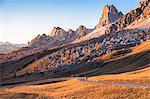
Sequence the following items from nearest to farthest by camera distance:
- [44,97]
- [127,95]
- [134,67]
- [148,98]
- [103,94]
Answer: [148,98] → [127,95] → [103,94] → [44,97] → [134,67]

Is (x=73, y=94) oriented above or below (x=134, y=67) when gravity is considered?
below

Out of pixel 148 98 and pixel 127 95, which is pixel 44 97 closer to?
pixel 127 95

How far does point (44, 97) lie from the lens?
78.1 metres

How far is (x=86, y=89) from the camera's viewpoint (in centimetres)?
7475

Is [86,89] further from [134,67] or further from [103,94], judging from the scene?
[134,67]

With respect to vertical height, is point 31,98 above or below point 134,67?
below

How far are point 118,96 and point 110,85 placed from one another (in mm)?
9749

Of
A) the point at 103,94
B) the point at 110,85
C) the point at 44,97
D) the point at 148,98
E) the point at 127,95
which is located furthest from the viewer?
the point at 44,97

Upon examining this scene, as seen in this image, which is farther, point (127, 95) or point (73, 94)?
point (73, 94)

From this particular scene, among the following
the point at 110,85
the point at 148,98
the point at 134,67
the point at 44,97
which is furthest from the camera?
the point at 134,67

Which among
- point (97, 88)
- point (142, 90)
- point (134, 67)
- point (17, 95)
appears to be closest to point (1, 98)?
point (17, 95)

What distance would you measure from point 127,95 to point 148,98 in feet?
17.1

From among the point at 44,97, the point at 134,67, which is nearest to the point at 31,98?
the point at 44,97

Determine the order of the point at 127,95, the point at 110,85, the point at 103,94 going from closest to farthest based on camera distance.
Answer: the point at 127,95
the point at 103,94
the point at 110,85
